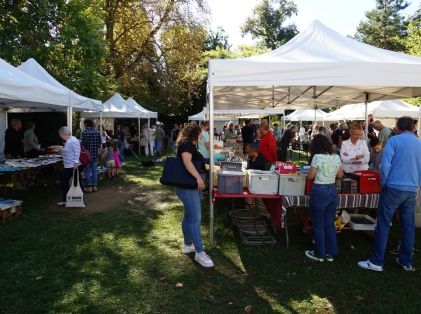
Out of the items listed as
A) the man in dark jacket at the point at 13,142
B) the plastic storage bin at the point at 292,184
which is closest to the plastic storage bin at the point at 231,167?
the plastic storage bin at the point at 292,184

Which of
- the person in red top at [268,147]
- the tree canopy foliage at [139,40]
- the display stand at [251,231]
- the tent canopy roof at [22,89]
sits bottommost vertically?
the display stand at [251,231]

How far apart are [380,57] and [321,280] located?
2.89 meters

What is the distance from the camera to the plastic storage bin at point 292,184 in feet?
16.2

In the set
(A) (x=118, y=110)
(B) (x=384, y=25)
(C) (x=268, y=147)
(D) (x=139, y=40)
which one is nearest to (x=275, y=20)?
(B) (x=384, y=25)

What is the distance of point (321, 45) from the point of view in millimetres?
5387

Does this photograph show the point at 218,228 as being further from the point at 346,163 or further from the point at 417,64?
the point at 417,64

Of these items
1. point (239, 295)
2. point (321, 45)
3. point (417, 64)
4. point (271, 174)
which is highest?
point (321, 45)

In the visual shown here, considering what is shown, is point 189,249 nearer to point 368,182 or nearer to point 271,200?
point 271,200

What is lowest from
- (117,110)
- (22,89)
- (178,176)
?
(178,176)

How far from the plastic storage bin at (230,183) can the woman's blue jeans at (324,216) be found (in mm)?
943

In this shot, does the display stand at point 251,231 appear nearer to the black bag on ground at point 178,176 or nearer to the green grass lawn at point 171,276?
the green grass lawn at point 171,276

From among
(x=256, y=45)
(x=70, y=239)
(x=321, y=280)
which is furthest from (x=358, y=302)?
(x=256, y=45)

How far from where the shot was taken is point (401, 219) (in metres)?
4.21

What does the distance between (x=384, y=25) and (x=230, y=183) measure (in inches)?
1709
